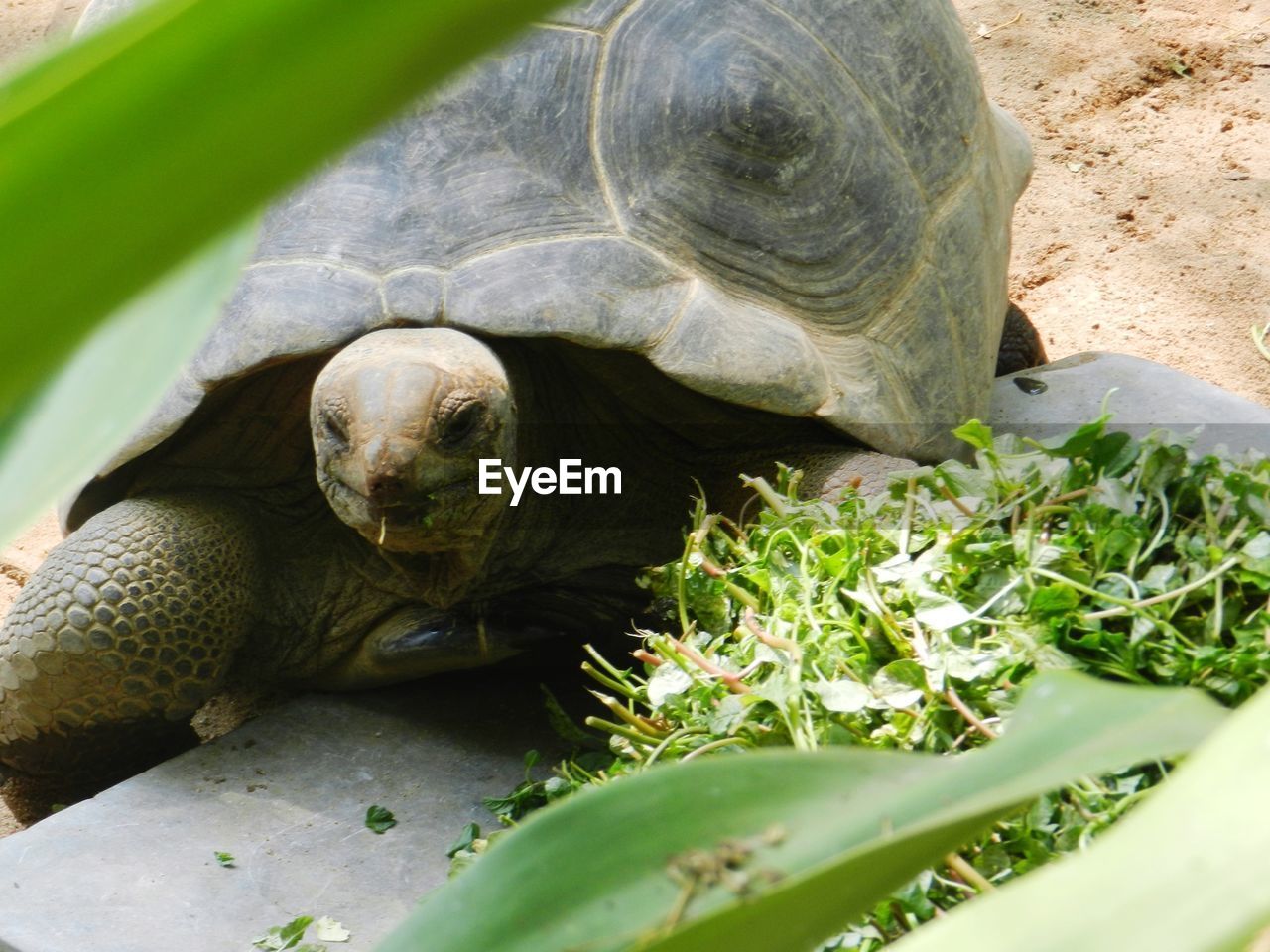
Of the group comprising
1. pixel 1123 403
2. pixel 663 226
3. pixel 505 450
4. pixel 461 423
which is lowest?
pixel 1123 403

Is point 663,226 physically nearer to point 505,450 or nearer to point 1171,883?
point 505,450

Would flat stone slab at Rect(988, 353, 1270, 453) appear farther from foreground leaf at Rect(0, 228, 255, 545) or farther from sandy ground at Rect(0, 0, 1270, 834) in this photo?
foreground leaf at Rect(0, 228, 255, 545)

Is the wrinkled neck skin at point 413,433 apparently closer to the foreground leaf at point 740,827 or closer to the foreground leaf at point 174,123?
the foreground leaf at point 740,827

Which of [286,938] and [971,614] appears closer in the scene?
[971,614]

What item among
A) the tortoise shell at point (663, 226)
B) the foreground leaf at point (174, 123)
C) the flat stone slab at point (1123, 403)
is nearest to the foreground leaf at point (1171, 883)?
the foreground leaf at point (174, 123)

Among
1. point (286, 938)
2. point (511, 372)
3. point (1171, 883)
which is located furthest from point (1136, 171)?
point (1171, 883)

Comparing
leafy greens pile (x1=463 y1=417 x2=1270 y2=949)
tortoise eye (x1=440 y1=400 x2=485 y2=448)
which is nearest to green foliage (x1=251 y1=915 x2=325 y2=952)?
leafy greens pile (x1=463 y1=417 x2=1270 y2=949)

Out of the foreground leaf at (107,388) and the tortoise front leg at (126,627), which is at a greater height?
the foreground leaf at (107,388)
